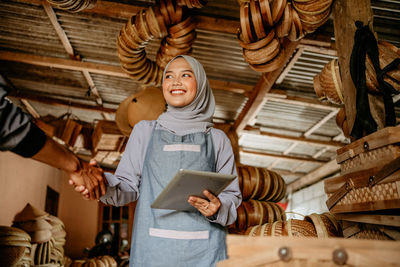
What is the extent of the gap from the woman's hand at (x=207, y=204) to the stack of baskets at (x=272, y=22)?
1.64 m

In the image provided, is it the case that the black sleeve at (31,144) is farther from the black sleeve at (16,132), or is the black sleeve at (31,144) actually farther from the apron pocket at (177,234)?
the apron pocket at (177,234)

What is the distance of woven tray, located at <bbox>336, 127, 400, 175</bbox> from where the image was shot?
1.49 m

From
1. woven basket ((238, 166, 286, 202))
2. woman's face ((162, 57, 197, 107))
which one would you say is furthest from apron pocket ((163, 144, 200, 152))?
woven basket ((238, 166, 286, 202))

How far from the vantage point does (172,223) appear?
1.52 m

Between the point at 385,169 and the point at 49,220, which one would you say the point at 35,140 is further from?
the point at 49,220

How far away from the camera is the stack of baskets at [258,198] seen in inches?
136

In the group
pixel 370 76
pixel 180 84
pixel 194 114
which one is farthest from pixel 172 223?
pixel 370 76

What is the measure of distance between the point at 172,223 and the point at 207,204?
0.20m

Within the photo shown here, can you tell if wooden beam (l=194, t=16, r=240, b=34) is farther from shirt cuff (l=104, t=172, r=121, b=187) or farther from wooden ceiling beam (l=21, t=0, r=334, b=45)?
shirt cuff (l=104, t=172, r=121, b=187)

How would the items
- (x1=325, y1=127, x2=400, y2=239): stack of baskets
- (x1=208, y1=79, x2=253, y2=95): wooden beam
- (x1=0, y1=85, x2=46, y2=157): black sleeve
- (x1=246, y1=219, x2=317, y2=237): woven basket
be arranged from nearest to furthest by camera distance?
(x1=0, y1=85, x2=46, y2=157): black sleeve, (x1=325, y1=127, x2=400, y2=239): stack of baskets, (x1=246, y1=219, x2=317, y2=237): woven basket, (x1=208, y1=79, x2=253, y2=95): wooden beam

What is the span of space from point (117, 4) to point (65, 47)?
1.56 meters

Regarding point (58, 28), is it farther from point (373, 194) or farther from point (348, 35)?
point (373, 194)

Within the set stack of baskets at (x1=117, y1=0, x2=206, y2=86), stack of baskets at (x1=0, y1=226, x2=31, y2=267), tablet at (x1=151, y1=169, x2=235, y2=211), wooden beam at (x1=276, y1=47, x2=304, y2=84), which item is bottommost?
stack of baskets at (x1=0, y1=226, x2=31, y2=267)

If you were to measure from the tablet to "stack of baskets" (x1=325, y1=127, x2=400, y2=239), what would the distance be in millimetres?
729
